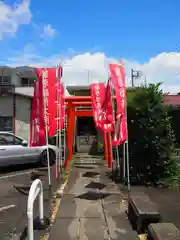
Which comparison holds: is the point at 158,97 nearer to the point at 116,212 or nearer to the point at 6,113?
the point at 116,212

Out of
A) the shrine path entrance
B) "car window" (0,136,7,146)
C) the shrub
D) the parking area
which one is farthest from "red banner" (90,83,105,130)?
the shrine path entrance

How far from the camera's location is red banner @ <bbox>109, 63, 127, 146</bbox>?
28.0 ft

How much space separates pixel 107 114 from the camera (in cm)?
1138

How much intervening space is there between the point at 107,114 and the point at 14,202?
4.87 m

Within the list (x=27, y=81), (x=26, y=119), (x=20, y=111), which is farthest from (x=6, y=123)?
(x=27, y=81)

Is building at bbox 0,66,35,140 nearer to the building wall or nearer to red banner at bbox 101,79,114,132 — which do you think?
the building wall

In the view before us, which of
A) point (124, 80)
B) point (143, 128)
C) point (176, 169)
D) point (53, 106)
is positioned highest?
point (124, 80)

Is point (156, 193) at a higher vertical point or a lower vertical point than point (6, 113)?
lower

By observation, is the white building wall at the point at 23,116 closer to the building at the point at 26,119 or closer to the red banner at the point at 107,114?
the building at the point at 26,119

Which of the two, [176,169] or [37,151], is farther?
[37,151]

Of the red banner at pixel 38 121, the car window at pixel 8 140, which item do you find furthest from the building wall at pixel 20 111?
the red banner at pixel 38 121

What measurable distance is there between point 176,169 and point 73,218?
476cm

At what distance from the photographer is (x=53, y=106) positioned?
8945 mm

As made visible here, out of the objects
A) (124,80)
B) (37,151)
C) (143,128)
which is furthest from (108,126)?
(37,151)
